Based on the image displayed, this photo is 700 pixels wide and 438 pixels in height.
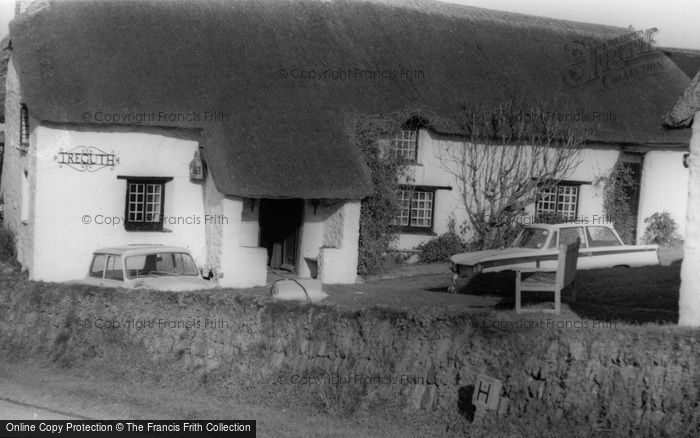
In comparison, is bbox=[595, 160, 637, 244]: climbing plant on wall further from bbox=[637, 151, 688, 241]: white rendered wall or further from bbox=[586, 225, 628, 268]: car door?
bbox=[586, 225, 628, 268]: car door

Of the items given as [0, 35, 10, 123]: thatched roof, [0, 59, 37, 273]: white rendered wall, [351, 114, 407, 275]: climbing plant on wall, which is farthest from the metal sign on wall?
[351, 114, 407, 275]: climbing plant on wall

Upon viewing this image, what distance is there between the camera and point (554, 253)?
18.4 m

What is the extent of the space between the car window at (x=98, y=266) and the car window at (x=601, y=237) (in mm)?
10084

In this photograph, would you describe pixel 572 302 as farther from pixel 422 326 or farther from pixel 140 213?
pixel 140 213

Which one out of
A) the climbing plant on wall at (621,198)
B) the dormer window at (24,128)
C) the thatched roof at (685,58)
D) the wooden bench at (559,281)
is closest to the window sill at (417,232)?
the climbing plant on wall at (621,198)

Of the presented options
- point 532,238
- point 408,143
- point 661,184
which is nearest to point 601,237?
point 532,238

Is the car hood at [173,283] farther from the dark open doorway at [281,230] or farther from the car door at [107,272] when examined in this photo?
the dark open doorway at [281,230]

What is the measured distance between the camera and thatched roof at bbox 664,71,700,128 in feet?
38.9

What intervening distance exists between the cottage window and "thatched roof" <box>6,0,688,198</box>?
1.59 m

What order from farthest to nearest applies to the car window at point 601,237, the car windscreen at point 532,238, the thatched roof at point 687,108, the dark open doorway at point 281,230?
the dark open doorway at point 281,230, the car window at point 601,237, the car windscreen at point 532,238, the thatched roof at point 687,108

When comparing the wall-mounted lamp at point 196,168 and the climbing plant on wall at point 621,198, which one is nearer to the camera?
the wall-mounted lamp at point 196,168

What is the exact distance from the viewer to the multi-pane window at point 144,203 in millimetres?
21484

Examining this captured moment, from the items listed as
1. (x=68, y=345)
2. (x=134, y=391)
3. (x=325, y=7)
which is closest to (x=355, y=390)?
(x=134, y=391)

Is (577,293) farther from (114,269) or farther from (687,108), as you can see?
(114,269)
